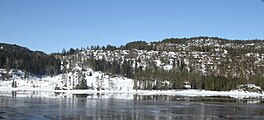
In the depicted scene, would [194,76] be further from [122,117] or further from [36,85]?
[122,117]

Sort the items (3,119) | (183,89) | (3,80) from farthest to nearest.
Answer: (3,80) < (183,89) < (3,119)

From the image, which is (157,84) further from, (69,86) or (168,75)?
(69,86)

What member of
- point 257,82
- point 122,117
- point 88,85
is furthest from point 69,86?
point 122,117

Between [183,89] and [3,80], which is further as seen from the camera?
[3,80]

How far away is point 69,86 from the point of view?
18138cm

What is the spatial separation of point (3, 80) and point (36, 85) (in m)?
23.0

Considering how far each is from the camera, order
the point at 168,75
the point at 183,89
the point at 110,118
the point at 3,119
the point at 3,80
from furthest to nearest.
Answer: the point at 3,80 < the point at 168,75 < the point at 183,89 < the point at 110,118 < the point at 3,119

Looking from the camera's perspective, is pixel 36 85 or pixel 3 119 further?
pixel 36 85

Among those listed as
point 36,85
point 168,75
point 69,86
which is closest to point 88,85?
point 69,86

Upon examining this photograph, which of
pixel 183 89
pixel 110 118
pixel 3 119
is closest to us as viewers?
pixel 3 119

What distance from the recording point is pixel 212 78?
178 meters

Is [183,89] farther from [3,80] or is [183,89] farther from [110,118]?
[110,118]

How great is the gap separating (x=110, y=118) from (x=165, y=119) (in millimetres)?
5738

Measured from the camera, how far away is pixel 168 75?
184 m
